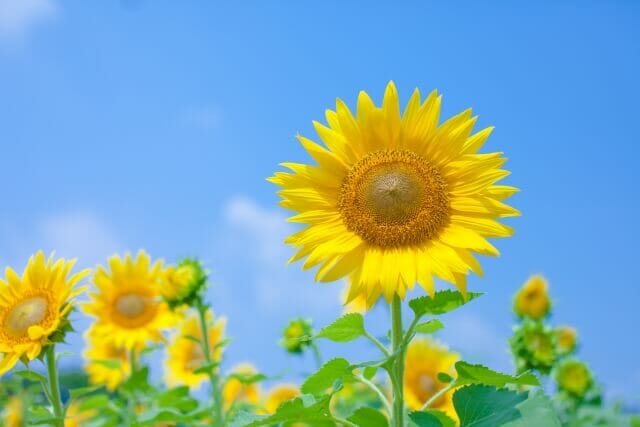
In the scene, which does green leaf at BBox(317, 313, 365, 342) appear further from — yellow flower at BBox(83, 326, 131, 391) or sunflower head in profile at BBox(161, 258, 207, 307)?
yellow flower at BBox(83, 326, 131, 391)

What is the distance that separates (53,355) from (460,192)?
7.01ft

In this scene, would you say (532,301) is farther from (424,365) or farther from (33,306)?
(33,306)

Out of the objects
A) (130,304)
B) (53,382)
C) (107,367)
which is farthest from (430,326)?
(107,367)

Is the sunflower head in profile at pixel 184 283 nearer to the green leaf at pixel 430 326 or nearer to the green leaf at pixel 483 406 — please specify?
the green leaf at pixel 430 326

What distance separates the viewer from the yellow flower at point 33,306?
3932 millimetres

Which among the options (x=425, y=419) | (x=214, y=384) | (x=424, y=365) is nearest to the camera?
(x=425, y=419)

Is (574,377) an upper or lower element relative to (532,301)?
lower

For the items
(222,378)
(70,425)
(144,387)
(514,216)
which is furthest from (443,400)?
(70,425)

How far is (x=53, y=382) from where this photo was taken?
3977mm

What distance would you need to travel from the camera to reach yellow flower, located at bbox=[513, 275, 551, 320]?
21.0 ft

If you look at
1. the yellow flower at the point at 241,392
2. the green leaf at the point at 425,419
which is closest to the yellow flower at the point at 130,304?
the yellow flower at the point at 241,392

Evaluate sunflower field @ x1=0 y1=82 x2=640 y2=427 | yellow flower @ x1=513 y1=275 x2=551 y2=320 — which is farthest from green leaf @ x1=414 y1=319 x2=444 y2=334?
yellow flower @ x1=513 y1=275 x2=551 y2=320

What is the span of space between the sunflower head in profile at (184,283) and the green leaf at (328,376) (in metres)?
2.19

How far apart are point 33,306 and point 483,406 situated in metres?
2.30
